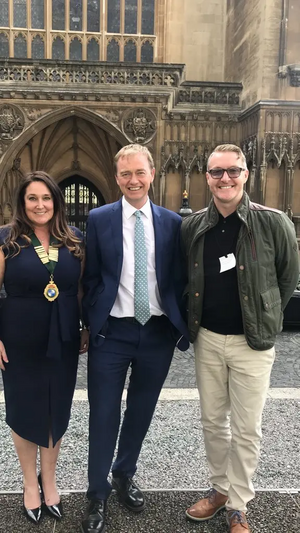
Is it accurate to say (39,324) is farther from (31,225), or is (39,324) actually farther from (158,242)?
(158,242)

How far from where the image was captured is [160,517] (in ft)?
7.55

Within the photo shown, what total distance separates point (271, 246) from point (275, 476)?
1.51 meters

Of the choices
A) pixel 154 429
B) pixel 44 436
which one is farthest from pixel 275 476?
pixel 44 436

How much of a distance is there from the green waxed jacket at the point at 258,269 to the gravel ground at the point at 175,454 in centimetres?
105

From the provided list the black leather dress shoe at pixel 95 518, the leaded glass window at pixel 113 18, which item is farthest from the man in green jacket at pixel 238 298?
the leaded glass window at pixel 113 18

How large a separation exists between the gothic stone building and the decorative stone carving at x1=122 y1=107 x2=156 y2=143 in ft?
0.09

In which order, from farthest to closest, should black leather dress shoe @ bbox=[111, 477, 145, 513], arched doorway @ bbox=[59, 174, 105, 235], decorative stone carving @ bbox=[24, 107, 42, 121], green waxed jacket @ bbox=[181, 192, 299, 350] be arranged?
arched doorway @ bbox=[59, 174, 105, 235] → decorative stone carving @ bbox=[24, 107, 42, 121] → black leather dress shoe @ bbox=[111, 477, 145, 513] → green waxed jacket @ bbox=[181, 192, 299, 350]

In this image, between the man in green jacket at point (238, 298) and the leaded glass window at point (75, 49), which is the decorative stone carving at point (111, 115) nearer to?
the leaded glass window at point (75, 49)

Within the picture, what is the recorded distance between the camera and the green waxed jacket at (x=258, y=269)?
2.14 metres

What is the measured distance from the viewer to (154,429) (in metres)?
3.38

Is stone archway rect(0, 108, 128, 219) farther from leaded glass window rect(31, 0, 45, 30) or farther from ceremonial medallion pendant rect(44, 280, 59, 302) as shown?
ceremonial medallion pendant rect(44, 280, 59, 302)

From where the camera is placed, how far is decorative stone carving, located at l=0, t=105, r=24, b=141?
12.5 metres

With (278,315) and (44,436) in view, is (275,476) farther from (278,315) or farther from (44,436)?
(44,436)

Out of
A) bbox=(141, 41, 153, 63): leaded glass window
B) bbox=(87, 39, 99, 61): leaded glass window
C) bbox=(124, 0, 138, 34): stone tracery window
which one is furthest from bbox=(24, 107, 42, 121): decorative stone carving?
bbox=(124, 0, 138, 34): stone tracery window
